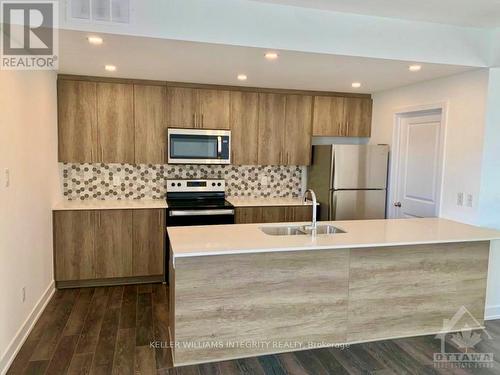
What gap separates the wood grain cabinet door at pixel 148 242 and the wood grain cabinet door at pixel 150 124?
2.20 ft

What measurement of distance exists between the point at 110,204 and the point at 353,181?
2.91 metres

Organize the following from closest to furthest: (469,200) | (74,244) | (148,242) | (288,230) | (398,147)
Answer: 1. (288,230)
2. (469,200)
3. (74,244)
4. (148,242)
5. (398,147)

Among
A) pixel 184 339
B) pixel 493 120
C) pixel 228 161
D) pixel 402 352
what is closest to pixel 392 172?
pixel 493 120

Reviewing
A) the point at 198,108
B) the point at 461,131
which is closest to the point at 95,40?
the point at 198,108

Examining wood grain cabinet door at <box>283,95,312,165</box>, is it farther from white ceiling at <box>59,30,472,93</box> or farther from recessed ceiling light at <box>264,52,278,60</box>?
recessed ceiling light at <box>264,52,278,60</box>

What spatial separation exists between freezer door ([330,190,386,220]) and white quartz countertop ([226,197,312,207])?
1.13ft

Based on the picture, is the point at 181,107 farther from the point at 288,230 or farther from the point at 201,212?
the point at 288,230

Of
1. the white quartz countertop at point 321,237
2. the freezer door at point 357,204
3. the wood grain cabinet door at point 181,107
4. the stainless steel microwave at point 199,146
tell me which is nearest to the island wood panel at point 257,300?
the white quartz countertop at point 321,237

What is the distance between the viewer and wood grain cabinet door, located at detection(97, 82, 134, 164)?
13.7ft

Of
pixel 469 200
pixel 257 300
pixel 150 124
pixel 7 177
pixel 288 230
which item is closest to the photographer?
pixel 7 177

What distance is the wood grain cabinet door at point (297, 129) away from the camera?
4.78 metres

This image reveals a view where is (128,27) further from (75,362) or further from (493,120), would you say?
(493,120)

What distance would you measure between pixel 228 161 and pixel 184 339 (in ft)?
7.91

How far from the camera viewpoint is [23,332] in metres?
2.89
